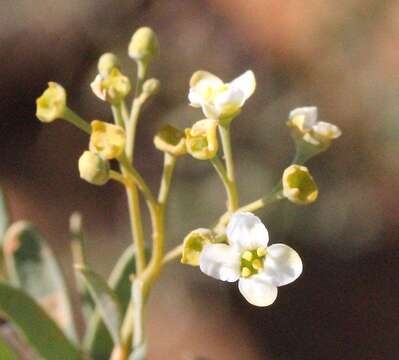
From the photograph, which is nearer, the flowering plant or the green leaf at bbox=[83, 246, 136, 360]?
the flowering plant

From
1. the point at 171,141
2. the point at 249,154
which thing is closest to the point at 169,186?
the point at 171,141

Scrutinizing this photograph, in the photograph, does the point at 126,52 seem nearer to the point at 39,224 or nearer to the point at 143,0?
the point at 143,0

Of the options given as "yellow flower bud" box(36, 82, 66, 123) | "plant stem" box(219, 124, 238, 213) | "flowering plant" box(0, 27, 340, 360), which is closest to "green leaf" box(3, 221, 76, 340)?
"flowering plant" box(0, 27, 340, 360)

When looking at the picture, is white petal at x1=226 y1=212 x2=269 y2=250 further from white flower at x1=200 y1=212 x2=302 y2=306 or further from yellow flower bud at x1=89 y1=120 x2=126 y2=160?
yellow flower bud at x1=89 y1=120 x2=126 y2=160

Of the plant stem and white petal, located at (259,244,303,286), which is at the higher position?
the plant stem

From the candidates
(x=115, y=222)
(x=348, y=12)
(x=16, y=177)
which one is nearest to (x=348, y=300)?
(x=115, y=222)

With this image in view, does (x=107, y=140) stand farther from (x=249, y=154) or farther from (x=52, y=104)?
(x=249, y=154)

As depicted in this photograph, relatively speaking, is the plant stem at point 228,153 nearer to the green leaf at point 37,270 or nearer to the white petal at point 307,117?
the white petal at point 307,117
